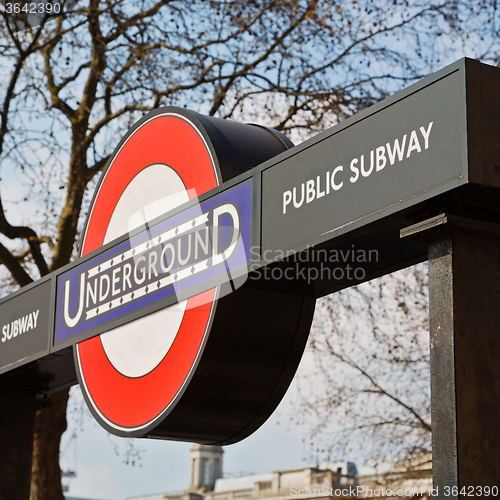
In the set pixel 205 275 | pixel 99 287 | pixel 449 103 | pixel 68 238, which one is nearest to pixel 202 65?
pixel 68 238

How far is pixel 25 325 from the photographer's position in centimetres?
423

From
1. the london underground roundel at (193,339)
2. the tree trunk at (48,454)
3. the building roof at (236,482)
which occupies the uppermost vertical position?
the london underground roundel at (193,339)

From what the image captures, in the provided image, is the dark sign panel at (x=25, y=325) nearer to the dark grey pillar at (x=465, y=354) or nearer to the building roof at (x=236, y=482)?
the dark grey pillar at (x=465, y=354)

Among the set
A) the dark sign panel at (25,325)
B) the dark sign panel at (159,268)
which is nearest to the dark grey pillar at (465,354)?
the dark sign panel at (159,268)

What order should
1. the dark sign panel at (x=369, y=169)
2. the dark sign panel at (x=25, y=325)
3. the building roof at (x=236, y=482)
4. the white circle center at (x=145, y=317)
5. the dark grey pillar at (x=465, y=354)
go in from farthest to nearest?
the building roof at (x=236, y=482), the dark sign panel at (x=25, y=325), the white circle center at (x=145, y=317), the dark sign panel at (x=369, y=169), the dark grey pillar at (x=465, y=354)

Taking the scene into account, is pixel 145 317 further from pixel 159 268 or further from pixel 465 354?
pixel 465 354

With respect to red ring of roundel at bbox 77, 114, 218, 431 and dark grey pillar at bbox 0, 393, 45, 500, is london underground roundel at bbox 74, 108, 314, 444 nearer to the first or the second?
red ring of roundel at bbox 77, 114, 218, 431

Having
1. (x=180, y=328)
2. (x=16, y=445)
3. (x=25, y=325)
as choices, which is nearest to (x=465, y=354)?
(x=180, y=328)

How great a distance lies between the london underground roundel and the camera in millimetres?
3125

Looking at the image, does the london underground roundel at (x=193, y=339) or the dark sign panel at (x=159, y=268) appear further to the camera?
the london underground roundel at (x=193, y=339)

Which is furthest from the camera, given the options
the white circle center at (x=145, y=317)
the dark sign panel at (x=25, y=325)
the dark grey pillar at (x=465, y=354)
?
the dark sign panel at (x=25, y=325)

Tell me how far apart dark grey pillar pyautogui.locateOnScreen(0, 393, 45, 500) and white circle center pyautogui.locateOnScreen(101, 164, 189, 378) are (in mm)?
1234

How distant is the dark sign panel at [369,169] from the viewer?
2.07 meters

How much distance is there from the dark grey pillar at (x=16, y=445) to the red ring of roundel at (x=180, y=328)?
3.30 feet
